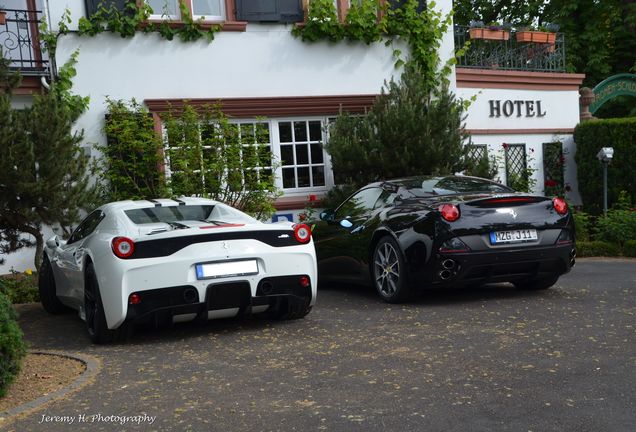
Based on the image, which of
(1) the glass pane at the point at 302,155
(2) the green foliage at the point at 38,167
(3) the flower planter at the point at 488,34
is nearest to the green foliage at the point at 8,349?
(2) the green foliage at the point at 38,167

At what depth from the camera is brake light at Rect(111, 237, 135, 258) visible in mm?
6430

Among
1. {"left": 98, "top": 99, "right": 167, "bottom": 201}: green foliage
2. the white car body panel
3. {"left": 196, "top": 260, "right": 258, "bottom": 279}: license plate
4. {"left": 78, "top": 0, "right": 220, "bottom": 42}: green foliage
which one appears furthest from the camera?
{"left": 78, "top": 0, "right": 220, "bottom": 42}: green foliage

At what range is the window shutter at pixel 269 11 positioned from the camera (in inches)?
540

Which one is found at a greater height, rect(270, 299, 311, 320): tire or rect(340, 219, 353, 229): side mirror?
rect(340, 219, 353, 229): side mirror

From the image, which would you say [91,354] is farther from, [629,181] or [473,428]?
[629,181]

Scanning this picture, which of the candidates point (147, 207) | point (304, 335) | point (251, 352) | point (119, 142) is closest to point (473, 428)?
point (251, 352)

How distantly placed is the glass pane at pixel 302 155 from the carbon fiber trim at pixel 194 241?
760 centimetres

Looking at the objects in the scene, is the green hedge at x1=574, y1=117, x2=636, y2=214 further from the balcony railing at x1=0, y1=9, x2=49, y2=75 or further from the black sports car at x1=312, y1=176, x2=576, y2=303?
the balcony railing at x1=0, y1=9, x2=49, y2=75

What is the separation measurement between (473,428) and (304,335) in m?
2.96

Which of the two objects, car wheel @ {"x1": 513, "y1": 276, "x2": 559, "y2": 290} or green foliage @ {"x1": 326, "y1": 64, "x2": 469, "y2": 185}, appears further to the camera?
green foliage @ {"x1": 326, "y1": 64, "x2": 469, "y2": 185}

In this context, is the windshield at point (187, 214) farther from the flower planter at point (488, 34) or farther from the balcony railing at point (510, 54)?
the flower planter at point (488, 34)

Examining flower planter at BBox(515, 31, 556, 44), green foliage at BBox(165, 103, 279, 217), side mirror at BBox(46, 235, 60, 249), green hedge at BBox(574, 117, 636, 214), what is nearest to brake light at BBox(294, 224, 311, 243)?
side mirror at BBox(46, 235, 60, 249)

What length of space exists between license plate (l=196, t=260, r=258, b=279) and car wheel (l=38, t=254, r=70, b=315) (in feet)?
9.56

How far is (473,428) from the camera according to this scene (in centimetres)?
398
